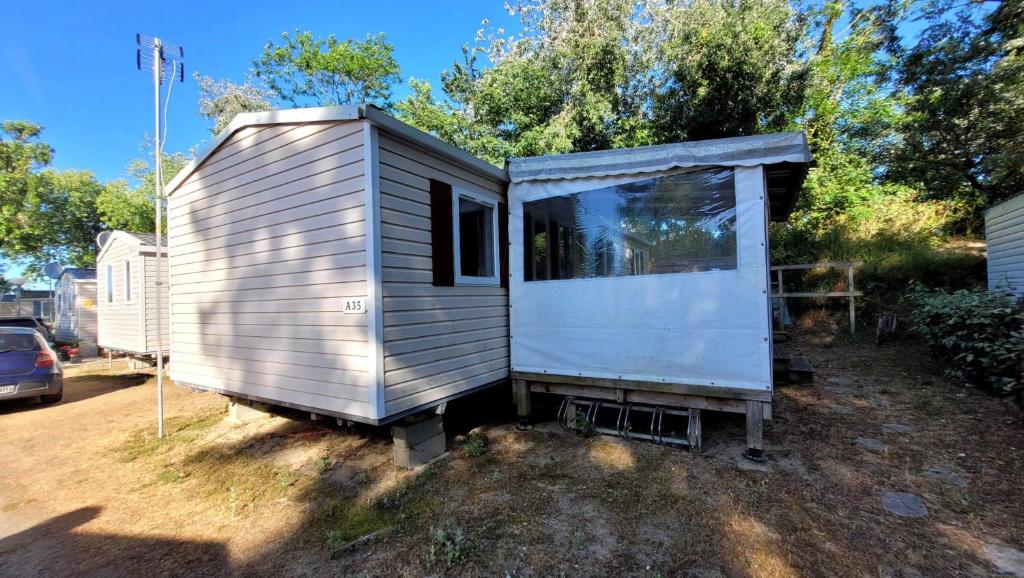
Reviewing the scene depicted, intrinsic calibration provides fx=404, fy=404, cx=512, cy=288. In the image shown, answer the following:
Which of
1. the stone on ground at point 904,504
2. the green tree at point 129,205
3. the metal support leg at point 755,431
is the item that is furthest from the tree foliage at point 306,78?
the stone on ground at point 904,504

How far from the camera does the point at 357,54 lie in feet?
53.8

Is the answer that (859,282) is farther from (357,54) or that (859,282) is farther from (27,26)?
(27,26)

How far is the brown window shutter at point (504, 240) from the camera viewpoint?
4812 mm

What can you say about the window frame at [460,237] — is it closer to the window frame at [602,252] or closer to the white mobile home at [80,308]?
the window frame at [602,252]

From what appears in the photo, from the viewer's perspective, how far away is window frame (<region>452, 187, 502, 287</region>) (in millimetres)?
4172

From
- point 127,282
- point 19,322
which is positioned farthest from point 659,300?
point 19,322

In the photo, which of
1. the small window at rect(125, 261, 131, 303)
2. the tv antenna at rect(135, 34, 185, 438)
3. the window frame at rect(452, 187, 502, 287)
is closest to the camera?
the window frame at rect(452, 187, 502, 287)

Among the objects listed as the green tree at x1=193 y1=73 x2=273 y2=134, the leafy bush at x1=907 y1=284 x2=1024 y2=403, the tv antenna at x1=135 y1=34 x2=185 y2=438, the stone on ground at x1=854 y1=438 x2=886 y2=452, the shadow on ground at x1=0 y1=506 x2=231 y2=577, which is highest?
the green tree at x1=193 y1=73 x2=273 y2=134

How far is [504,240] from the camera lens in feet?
15.9

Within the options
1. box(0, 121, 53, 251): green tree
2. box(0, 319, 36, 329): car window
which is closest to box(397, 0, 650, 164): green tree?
box(0, 319, 36, 329): car window

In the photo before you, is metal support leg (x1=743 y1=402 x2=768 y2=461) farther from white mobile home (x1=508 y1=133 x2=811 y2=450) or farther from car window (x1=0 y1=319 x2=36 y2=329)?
car window (x1=0 y1=319 x2=36 y2=329)

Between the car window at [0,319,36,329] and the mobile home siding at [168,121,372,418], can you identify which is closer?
the mobile home siding at [168,121,372,418]

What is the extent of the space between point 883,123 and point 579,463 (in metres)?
12.1

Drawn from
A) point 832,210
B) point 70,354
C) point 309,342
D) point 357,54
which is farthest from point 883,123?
point 70,354
